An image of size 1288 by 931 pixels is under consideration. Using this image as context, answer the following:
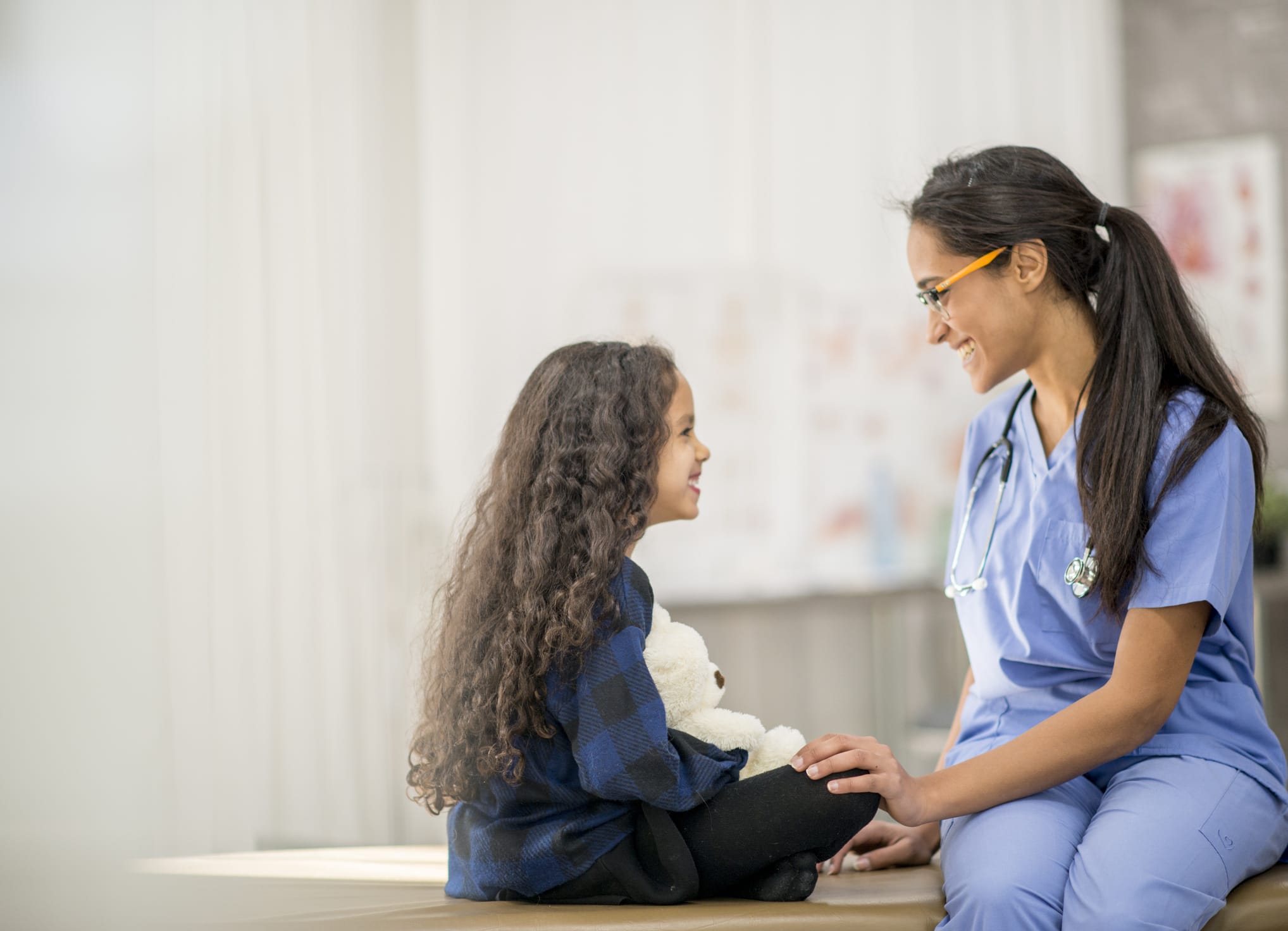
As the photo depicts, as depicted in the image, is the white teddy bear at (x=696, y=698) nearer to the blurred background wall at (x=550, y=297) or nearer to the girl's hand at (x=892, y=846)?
the girl's hand at (x=892, y=846)

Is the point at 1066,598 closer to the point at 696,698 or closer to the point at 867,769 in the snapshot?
the point at 867,769

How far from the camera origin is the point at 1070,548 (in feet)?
4.59

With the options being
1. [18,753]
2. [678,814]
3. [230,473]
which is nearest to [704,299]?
[230,473]

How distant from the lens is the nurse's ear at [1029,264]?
1.47 metres

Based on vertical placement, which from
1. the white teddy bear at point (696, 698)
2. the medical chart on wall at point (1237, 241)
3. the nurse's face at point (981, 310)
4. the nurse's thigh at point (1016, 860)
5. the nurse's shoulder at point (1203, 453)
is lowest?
the nurse's thigh at point (1016, 860)

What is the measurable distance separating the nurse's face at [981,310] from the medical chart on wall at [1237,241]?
88.6 inches

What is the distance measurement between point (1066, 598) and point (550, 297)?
188 cm

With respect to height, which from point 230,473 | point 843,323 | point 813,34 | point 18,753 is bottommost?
point 18,753

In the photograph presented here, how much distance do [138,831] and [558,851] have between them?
16.1 inches

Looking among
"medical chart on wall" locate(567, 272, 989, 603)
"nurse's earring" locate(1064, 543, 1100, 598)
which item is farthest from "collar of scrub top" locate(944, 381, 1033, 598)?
"medical chart on wall" locate(567, 272, 989, 603)

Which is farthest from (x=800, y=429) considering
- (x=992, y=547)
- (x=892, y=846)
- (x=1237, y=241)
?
(x=892, y=846)

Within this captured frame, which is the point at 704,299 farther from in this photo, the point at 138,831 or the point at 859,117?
the point at 138,831

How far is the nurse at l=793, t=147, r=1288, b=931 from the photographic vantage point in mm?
1209

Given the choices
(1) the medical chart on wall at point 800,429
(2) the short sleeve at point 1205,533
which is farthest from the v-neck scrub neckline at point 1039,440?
(1) the medical chart on wall at point 800,429
